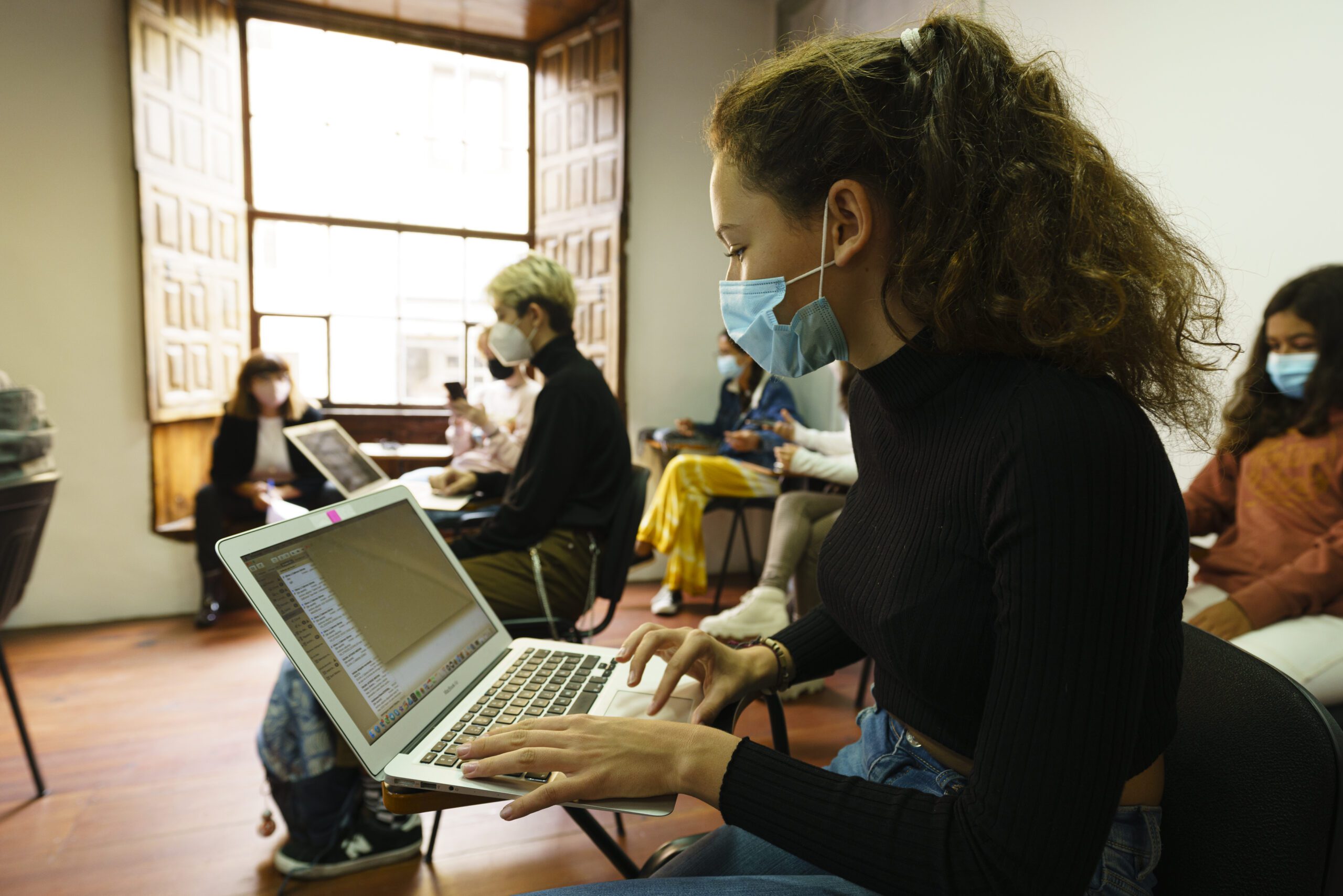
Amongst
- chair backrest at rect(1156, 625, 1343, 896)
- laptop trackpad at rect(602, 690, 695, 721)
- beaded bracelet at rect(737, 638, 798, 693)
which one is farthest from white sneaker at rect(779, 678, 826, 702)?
chair backrest at rect(1156, 625, 1343, 896)

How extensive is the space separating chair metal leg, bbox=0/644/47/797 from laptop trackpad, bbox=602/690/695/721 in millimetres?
1906

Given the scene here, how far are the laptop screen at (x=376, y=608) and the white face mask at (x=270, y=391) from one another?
304 centimetres

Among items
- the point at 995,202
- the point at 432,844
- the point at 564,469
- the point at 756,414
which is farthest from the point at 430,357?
the point at 995,202

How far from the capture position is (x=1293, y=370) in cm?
182

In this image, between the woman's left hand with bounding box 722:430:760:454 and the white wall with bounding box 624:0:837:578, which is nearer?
the woman's left hand with bounding box 722:430:760:454

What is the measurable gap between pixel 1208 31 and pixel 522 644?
2493 mm

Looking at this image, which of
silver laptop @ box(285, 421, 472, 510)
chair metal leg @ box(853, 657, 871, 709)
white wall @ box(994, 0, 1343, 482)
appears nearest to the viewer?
white wall @ box(994, 0, 1343, 482)

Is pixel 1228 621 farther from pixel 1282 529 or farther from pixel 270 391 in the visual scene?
pixel 270 391

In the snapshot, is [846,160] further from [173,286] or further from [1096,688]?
[173,286]

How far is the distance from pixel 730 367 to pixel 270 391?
2233 millimetres

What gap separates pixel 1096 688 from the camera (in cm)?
55

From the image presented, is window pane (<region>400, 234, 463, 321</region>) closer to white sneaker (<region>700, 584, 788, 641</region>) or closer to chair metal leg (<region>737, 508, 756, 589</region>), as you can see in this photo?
chair metal leg (<region>737, 508, 756, 589</region>)

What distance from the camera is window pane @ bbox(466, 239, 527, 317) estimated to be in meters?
4.56

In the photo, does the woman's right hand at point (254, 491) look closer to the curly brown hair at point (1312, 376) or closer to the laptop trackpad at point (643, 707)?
the laptop trackpad at point (643, 707)
